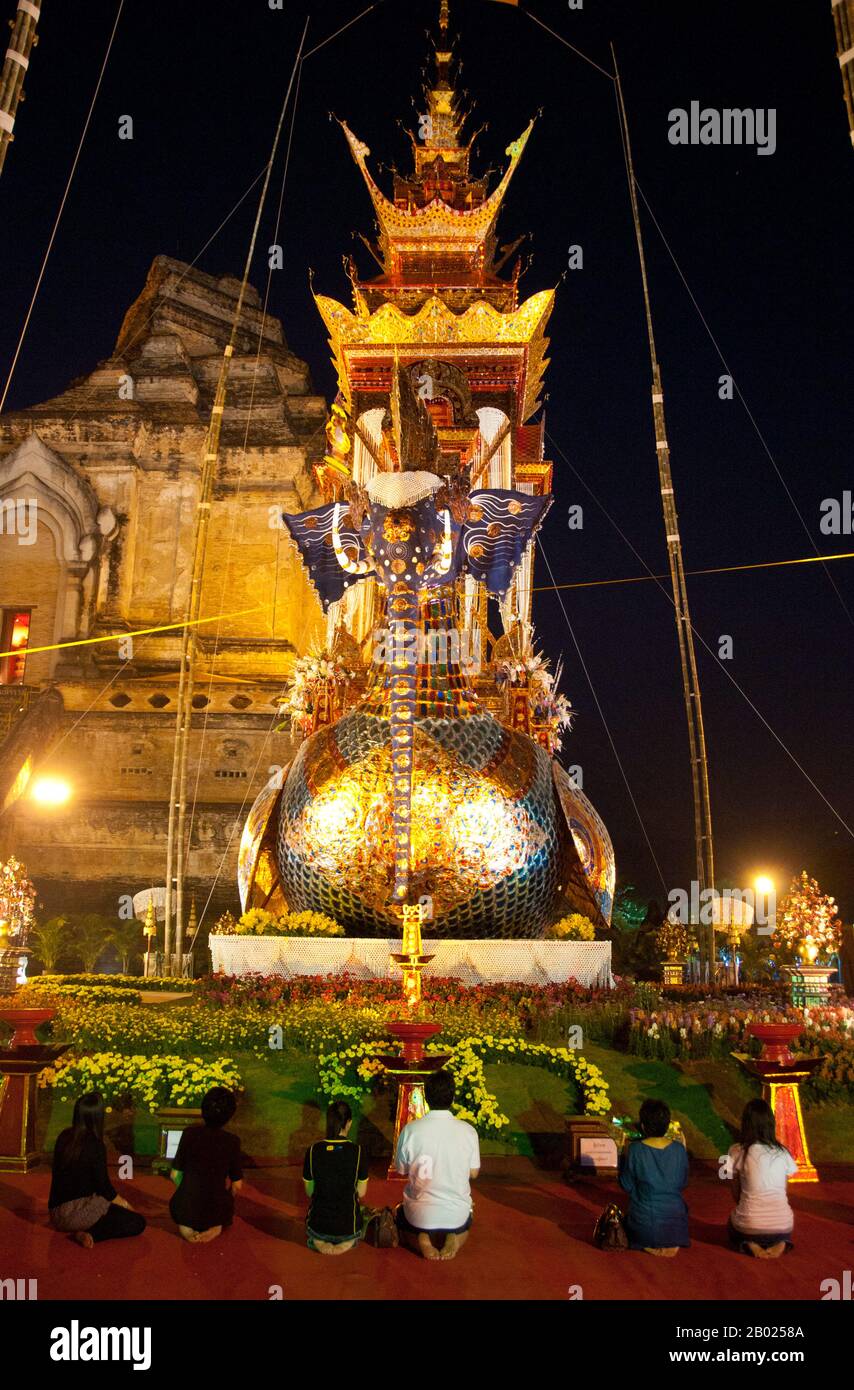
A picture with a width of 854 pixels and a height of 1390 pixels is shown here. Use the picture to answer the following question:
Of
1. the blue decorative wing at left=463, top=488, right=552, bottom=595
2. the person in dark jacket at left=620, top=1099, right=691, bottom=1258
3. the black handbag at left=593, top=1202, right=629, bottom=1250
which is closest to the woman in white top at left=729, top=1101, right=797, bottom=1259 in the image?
the person in dark jacket at left=620, top=1099, right=691, bottom=1258

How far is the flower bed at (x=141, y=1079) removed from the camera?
7316 millimetres

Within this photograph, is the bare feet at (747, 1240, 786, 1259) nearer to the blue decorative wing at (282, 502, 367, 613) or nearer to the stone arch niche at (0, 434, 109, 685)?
the blue decorative wing at (282, 502, 367, 613)

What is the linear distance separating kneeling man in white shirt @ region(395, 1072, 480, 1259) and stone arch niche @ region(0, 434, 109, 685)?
89.2 ft

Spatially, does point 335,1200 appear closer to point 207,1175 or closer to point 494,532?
point 207,1175

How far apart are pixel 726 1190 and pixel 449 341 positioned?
18.5m

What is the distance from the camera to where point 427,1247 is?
500 cm

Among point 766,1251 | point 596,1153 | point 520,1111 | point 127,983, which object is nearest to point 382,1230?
point 766,1251

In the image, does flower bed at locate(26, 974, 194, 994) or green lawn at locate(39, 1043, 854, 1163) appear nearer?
green lawn at locate(39, 1043, 854, 1163)

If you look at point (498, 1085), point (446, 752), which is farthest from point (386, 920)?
point (498, 1085)

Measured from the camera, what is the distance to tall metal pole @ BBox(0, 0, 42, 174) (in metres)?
6.76

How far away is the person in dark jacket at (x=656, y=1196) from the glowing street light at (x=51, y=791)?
20.6 metres

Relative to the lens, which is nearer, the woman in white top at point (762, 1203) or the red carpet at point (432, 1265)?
the red carpet at point (432, 1265)

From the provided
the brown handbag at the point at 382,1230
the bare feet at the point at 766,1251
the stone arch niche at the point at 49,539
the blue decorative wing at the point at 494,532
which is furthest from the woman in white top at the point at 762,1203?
the stone arch niche at the point at 49,539

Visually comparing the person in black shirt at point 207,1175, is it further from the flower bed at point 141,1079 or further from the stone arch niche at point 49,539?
the stone arch niche at point 49,539
